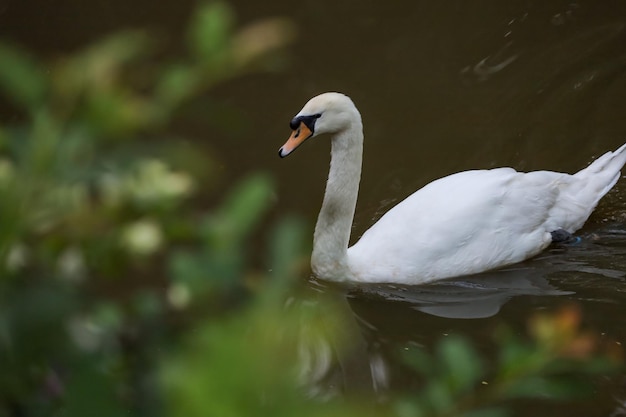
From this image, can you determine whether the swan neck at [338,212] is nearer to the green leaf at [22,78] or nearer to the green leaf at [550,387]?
the green leaf at [550,387]

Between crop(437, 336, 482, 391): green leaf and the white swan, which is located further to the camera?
the white swan

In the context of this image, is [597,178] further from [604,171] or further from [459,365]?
[459,365]

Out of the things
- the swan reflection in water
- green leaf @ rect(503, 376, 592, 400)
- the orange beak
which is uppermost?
the orange beak

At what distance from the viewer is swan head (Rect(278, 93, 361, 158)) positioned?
4.52 metres

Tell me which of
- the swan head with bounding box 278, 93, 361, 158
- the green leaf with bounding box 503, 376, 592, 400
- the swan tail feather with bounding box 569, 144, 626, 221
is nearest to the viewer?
the green leaf with bounding box 503, 376, 592, 400

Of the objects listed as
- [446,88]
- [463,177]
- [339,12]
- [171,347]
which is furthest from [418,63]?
[171,347]

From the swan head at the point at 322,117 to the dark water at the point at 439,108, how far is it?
849mm

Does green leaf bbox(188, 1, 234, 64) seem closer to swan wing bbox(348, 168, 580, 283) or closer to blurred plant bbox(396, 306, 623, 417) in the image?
blurred plant bbox(396, 306, 623, 417)

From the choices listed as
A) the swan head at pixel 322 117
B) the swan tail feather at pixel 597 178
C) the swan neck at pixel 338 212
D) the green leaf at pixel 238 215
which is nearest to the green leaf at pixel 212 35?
the green leaf at pixel 238 215

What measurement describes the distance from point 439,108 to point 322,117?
1906 mm

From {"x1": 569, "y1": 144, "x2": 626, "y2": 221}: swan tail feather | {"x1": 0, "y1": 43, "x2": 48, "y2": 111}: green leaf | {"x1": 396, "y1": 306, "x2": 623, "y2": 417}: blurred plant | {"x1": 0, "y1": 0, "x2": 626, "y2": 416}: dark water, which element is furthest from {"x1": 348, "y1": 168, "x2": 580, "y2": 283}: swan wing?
{"x1": 0, "y1": 43, "x2": 48, "y2": 111}: green leaf

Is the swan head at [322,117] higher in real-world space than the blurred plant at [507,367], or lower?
higher

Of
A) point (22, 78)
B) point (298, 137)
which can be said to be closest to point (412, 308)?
point (298, 137)

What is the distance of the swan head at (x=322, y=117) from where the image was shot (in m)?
4.52
